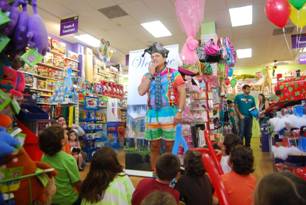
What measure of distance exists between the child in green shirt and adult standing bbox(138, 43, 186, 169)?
1.24 m

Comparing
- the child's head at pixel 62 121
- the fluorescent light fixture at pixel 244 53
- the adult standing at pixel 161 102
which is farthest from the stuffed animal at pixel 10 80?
the fluorescent light fixture at pixel 244 53

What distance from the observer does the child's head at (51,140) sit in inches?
70.2

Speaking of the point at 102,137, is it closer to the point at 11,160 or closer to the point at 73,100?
the point at 73,100

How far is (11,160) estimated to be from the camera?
3.21 ft

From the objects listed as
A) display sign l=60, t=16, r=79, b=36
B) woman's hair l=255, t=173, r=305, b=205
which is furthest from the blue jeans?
woman's hair l=255, t=173, r=305, b=205

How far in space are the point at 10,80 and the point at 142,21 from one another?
606cm

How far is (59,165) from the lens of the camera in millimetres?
1819

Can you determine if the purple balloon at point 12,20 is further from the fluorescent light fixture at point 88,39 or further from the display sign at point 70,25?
the fluorescent light fixture at point 88,39

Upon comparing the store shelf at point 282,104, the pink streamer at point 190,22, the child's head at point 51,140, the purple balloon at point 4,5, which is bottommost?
the child's head at point 51,140

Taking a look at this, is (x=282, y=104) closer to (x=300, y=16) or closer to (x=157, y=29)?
(x=300, y=16)

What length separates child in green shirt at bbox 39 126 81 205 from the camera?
181 centimetres

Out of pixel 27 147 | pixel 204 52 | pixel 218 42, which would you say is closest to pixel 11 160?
pixel 27 147

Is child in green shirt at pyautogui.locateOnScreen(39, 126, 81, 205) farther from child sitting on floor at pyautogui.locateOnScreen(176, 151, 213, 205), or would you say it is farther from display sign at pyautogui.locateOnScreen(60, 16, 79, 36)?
display sign at pyautogui.locateOnScreen(60, 16, 79, 36)

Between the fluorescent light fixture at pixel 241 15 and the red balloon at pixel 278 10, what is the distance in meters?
2.07
